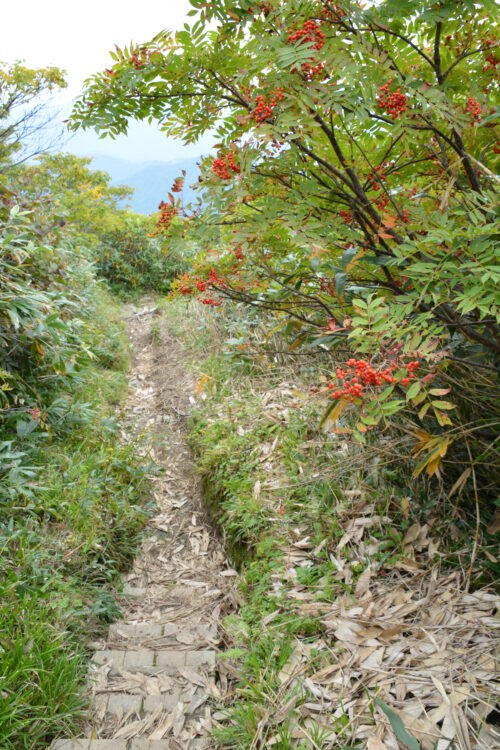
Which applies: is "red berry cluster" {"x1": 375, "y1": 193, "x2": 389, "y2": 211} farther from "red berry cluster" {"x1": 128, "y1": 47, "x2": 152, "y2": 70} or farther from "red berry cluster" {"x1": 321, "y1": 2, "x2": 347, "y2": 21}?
"red berry cluster" {"x1": 128, "y1": 47, "x2": 152, "y2": 70}

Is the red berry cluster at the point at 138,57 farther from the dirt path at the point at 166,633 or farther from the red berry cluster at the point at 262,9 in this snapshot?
the dirt path at the point at 166,633

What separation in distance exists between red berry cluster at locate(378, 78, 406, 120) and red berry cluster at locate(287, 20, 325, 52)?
1.00 ft

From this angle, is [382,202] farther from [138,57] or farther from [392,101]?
[138,57]

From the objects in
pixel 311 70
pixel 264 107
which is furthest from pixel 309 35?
pixel 264 107

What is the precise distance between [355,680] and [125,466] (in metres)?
2.83

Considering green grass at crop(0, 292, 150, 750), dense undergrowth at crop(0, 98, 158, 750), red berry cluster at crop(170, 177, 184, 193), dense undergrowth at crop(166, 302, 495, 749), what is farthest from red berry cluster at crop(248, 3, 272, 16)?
green grass at crop(0, 292, 150, 750)

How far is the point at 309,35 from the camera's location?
1774 mm

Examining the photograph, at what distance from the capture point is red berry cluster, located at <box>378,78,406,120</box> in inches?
73.9

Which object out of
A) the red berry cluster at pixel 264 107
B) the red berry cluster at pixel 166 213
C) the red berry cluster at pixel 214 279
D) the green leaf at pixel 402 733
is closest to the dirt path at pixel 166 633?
the green leaf at pixel 402 733

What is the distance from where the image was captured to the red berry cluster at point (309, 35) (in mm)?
1775

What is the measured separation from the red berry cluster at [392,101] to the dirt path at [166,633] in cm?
288

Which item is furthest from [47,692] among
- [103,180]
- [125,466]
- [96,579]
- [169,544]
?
[103,180]

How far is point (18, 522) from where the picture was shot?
3.17 m

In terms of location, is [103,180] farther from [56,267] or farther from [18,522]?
[18,522]
